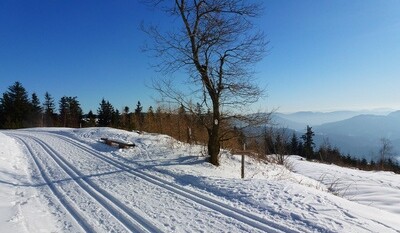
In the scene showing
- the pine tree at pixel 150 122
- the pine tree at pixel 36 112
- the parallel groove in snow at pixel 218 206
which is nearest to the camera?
the parallel groove in snow at pixel 218 206

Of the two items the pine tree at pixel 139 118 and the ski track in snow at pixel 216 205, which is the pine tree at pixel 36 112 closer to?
the pine tree at pixel 139 118

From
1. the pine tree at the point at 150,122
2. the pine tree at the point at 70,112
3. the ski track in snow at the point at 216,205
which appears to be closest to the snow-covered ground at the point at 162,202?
the ski track in snow at the point at 216,205

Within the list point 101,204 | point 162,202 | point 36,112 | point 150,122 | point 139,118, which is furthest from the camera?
point 36,112

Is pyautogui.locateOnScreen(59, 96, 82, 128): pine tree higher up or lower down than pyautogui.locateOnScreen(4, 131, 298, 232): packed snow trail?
higher up

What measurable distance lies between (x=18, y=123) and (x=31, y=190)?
56.3 meters

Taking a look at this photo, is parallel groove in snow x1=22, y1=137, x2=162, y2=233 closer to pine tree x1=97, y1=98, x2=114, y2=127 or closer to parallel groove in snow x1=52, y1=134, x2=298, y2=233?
parallel groove in snow x1=52, y1=134, x2=298, y2=233

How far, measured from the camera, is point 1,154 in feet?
42.8

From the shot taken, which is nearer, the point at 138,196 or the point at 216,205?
the point at 216,205

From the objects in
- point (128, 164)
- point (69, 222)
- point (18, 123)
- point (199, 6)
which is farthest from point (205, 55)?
point (18, 123)

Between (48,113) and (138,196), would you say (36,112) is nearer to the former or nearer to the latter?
(48,113)

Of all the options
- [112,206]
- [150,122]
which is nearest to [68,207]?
[112,206]

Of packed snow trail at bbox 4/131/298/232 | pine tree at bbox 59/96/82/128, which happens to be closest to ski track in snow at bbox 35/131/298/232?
packed snow trail at bbox 4/131/298/232

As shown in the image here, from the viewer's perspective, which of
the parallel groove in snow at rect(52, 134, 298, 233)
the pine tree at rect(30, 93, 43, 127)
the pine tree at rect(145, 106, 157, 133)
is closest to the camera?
the parallel groove in snow at rect(52, 134, 298, 233)

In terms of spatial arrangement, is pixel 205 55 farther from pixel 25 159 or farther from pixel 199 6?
pixel 25 159
